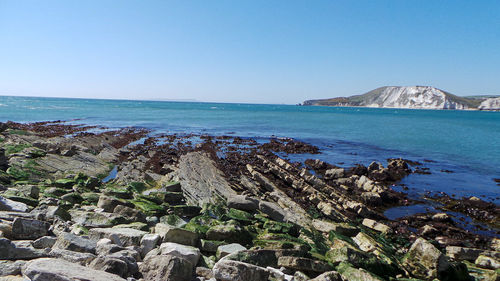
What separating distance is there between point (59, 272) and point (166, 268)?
168cm

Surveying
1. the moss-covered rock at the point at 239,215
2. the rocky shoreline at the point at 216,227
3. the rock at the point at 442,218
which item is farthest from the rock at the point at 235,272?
the rock at the point at 442,218

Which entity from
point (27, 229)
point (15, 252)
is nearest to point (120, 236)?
point (27, 229)

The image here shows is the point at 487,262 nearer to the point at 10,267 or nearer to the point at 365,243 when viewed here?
the point at 365,243

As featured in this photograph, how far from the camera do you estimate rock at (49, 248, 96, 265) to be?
5.00 metres

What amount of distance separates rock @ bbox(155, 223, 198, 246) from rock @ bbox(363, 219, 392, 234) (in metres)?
8.38

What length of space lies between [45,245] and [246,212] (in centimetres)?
691

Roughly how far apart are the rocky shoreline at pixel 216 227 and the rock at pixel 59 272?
15mm

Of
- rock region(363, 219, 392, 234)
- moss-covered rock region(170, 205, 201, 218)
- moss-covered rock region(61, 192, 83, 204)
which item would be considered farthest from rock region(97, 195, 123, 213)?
rock region(363, 219, 392, 234)

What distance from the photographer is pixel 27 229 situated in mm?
6168

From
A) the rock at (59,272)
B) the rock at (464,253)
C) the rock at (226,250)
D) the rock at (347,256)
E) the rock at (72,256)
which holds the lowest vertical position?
the rock at (464,253)

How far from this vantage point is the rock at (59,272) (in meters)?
3.90

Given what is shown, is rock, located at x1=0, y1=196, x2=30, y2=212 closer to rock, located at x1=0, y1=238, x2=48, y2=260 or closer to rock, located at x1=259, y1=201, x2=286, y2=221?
rock, located at x1=0, y1=238, x2=48, y2=260

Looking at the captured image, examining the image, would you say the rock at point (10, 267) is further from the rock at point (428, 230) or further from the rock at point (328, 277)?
the rock at point (428, 230)

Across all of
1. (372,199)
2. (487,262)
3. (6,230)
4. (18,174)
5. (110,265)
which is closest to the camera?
(110,265)
